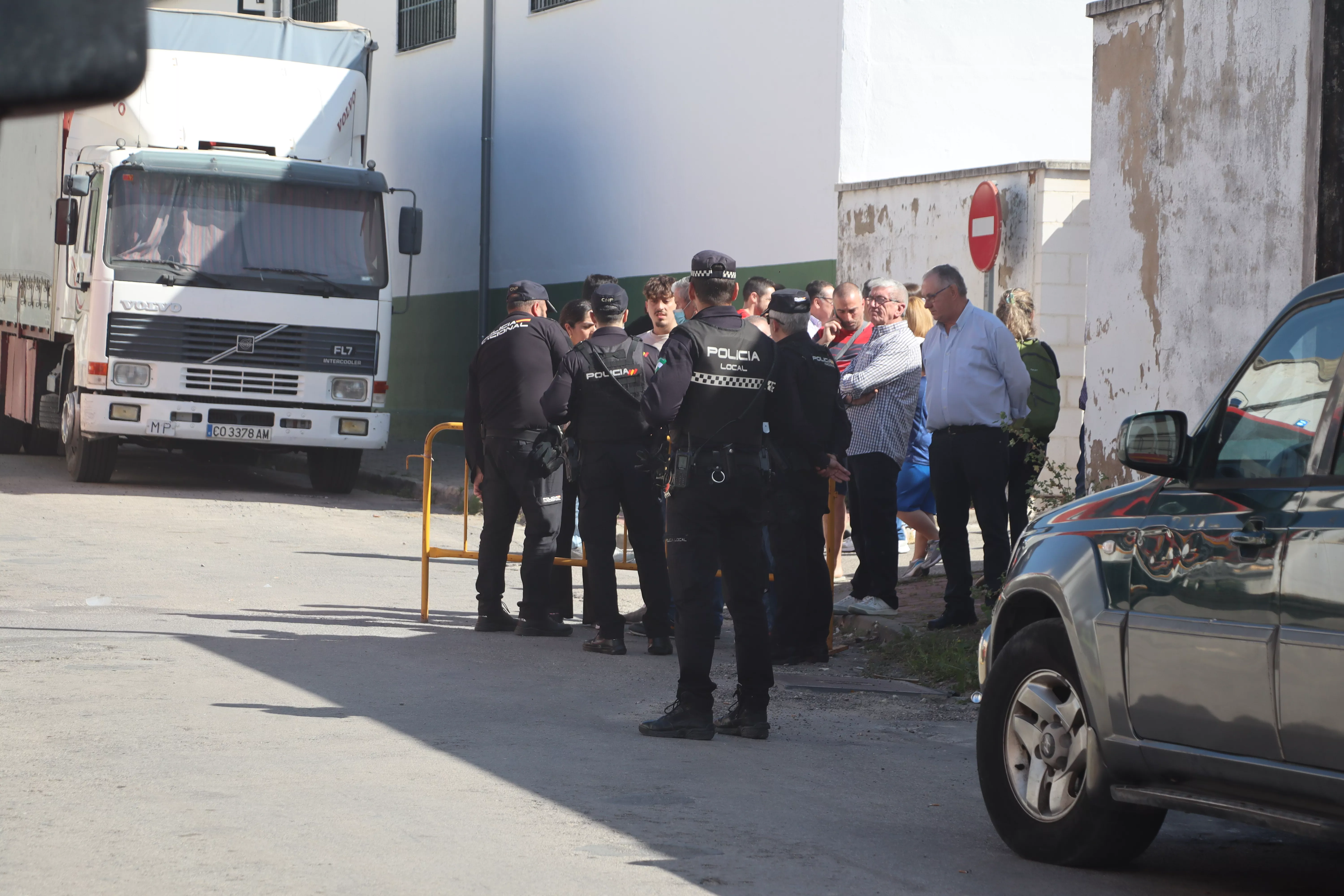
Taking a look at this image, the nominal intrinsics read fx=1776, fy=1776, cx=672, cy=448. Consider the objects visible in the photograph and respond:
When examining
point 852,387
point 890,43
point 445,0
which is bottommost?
point 852,387

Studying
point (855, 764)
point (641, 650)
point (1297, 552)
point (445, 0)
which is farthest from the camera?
point (445, 0)

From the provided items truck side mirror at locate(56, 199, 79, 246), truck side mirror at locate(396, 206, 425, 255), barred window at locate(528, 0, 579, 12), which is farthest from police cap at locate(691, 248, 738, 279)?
barred window at locate(528, 0, 579, 12)

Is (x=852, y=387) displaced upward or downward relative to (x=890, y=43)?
downward

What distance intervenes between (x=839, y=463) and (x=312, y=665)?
9.10 feet

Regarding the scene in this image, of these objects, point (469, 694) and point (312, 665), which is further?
point (312, 665)

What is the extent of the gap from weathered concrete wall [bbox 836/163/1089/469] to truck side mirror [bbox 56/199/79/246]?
793cm

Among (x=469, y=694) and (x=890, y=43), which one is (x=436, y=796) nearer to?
(x=469, y=694)

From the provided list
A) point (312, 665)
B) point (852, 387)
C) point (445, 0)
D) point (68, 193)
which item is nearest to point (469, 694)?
point (312, 665)

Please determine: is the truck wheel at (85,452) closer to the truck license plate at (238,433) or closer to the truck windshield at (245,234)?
the truck license plate at (238,433)

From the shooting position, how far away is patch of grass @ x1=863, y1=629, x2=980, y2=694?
853 centimetres

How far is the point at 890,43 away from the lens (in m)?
18.0

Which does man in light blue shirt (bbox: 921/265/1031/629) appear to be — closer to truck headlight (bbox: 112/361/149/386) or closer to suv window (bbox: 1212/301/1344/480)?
suv window (bbox: 1212/301/1344/480)

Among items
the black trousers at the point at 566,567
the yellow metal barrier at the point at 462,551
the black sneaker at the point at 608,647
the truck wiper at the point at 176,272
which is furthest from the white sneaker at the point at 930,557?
the truck wiper at the point at 176,272

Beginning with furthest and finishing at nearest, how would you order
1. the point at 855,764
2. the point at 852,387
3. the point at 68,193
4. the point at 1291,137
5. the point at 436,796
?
the point at 68,193, the point at 852,387, the point at 1291,137, the point at 855,764, the point at 436,796
